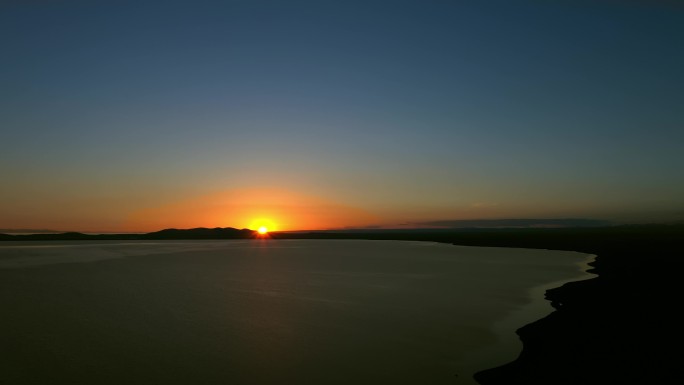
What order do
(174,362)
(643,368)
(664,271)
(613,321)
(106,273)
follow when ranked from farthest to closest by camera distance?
1. (106,273)
2. (664,271)
3. (613,321)
4. (174,362)
5. (643,368)

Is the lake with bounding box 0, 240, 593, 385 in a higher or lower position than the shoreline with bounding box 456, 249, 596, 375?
higher

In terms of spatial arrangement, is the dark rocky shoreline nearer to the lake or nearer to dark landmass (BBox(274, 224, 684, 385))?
dark landmass (BBox(274, 224, 684, 385))

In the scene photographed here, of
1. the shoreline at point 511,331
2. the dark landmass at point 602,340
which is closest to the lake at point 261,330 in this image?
the shoreline at point 511,331

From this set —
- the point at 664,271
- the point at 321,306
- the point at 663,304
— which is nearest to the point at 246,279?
the point at 321,306

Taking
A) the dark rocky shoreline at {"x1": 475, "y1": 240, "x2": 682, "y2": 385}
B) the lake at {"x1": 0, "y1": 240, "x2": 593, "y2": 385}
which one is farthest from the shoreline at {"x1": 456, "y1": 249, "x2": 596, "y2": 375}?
the dark rocky shoreline at {"x1": 475, "y1": 240, "x2": 682, "y2": 385}

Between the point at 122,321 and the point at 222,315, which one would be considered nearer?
the point at 122,321

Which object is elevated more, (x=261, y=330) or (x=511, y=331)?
(x=261, y=330)

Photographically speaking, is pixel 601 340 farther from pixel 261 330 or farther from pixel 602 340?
pixel 261 330

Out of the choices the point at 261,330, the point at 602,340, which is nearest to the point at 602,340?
the point at 602,340

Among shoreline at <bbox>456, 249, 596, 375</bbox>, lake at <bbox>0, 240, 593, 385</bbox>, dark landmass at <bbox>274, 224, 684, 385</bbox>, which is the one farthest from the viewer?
shoreline at <bbox>456, 249, 596, 375</bbox>

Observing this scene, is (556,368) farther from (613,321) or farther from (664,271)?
(664,271)

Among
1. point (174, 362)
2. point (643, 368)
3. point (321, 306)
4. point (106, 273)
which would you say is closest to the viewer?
point (643, 368)
